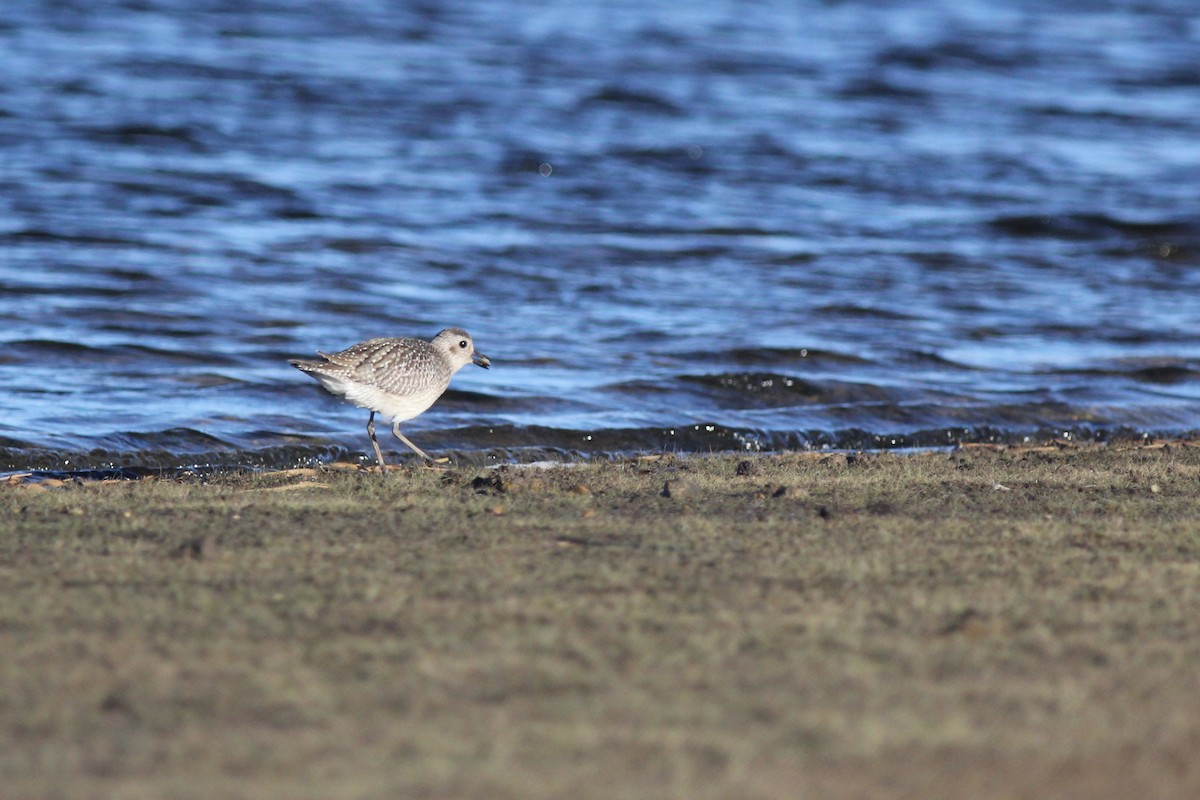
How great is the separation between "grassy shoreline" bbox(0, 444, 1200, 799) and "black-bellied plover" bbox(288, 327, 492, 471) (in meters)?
1.93

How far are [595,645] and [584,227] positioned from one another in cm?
1239

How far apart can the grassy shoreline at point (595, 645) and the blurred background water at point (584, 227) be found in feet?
10.9

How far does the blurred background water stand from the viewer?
9.94 m

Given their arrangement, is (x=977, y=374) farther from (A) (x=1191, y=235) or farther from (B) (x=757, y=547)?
(A) (x=1191, y=235)

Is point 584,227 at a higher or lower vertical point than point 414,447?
higher

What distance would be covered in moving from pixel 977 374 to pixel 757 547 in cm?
633

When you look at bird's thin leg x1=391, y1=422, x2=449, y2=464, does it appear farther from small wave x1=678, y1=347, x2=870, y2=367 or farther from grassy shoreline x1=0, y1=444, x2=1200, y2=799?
small wave x1=678, y1=347, x2=870, y2=367

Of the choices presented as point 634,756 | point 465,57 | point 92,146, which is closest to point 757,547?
point 634,756

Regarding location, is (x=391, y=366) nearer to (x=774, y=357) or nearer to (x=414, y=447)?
(x=414, y=447)

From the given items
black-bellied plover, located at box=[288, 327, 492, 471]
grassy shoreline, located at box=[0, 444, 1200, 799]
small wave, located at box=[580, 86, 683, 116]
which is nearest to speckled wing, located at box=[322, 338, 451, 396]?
black-bellied plover, located at box=[288, 327, 492, 471]

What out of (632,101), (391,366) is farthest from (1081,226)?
→ (391,366)

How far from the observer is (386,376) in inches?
319

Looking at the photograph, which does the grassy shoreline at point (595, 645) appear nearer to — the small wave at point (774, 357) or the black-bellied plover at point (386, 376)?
the black-bellied plover at point (386, 376)

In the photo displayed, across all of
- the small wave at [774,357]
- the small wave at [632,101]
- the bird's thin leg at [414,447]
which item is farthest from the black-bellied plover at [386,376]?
the small wave at [632,101]
